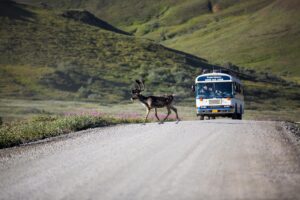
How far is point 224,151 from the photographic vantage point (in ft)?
46.0

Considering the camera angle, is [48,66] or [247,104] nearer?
[247,104]

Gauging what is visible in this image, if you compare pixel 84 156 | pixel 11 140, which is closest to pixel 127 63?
pixel 11 140

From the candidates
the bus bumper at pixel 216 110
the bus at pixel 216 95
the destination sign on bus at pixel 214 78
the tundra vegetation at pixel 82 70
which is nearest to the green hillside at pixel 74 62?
the tundra vegetation at pixel 82 70

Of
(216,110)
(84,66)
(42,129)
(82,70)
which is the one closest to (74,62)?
(84,66)

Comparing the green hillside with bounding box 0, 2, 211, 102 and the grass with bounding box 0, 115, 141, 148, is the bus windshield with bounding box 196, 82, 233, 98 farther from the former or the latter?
the green hillside with bounding box 0, 2, 211, 102

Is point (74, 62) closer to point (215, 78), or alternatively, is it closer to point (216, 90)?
point (215, 78)

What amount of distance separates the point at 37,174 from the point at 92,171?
3.28 feet

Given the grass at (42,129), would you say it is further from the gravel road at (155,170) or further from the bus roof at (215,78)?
the bus roof at (215,78)

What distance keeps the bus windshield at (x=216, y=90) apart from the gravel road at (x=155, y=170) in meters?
16.7

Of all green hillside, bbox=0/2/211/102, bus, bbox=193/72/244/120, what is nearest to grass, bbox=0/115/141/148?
bus, bbox=193/72/244/120

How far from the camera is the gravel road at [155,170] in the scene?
8961 millimetres

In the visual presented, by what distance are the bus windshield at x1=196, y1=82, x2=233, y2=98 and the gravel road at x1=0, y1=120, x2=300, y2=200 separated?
16715mm

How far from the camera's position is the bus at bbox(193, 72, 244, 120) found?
3388 centimetres

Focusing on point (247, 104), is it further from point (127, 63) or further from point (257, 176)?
point (257, 176)
